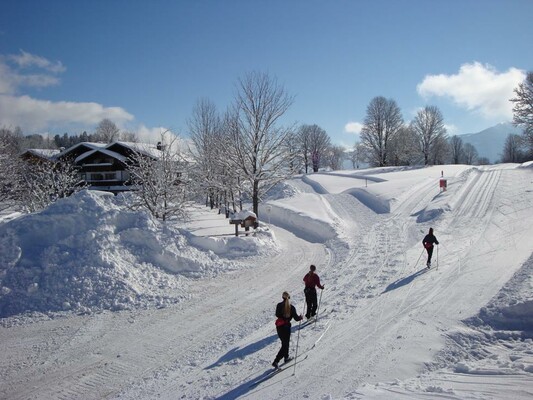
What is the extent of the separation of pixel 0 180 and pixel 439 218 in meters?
36.9

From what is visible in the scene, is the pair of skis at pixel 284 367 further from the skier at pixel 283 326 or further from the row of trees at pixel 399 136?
the row of trees at pixel 399 136

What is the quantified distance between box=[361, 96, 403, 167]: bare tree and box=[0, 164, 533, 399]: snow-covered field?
1742 inches

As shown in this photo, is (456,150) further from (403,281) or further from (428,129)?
(403,281)

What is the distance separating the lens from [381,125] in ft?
208

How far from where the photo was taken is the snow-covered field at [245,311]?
24.1 feet

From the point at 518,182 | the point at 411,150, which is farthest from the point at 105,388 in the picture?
the point at 411,150

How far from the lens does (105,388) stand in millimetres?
7652

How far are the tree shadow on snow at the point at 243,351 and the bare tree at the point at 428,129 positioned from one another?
6240 cm

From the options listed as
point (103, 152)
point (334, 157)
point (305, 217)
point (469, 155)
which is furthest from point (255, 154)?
point (469, 155)

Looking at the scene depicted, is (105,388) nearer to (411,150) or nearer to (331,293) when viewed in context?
(331,293)

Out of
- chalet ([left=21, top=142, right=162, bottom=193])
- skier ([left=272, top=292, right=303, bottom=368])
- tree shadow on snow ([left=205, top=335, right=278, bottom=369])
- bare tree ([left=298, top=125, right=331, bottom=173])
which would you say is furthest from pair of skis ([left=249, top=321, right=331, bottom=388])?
bare tree ([left=298, top=125, right=331, bottom=173])

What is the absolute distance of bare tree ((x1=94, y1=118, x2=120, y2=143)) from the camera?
284 feet

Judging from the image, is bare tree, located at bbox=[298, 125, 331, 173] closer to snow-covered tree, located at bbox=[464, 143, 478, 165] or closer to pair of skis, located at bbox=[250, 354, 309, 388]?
snow-covered tree, located at bbox=[464, 143, 478, 165]

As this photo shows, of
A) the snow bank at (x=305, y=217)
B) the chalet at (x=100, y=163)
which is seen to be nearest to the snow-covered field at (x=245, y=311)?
the snow bank at (x=305, y=217)
